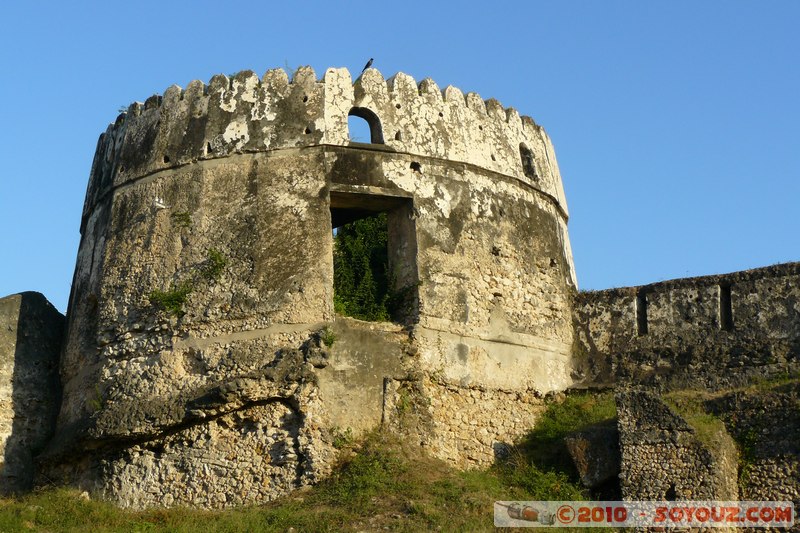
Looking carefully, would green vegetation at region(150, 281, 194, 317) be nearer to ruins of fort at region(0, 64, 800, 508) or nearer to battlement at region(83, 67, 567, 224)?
ruins of fort at region(0, 64, 800, 508)

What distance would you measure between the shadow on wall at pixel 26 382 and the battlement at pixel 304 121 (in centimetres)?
197

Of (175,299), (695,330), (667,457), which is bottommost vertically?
(667,457)

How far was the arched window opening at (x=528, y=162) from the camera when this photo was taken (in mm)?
19722

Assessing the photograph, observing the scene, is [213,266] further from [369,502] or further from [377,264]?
[369,502]

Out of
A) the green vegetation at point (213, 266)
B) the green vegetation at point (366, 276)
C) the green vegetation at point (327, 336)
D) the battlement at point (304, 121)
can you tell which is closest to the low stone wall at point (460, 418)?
the green vegetation at point (327, 336)

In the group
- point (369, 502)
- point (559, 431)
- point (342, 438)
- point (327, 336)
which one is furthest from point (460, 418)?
point (369, 502)

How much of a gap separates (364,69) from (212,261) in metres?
3.42

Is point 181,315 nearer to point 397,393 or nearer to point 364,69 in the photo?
point 397,393

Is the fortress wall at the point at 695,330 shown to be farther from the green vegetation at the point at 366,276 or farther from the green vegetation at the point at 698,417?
the green vegetation at the point at 366,276

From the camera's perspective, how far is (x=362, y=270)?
18.4 m

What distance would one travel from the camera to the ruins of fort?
16.4m

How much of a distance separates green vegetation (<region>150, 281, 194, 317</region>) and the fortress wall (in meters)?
5.44

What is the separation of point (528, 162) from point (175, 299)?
218 inches

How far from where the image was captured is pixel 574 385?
61.5 ft
